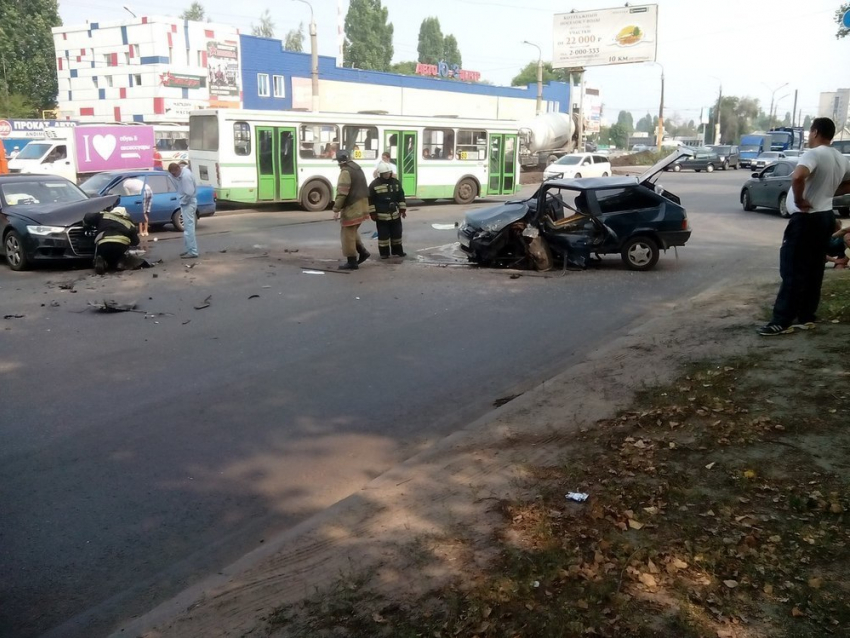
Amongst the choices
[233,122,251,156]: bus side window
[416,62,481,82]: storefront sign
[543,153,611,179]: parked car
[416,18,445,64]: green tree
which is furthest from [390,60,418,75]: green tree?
[233,122,251,156]: bus side window

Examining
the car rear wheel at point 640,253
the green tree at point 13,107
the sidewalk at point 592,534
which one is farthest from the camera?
the green tree at point 13,107

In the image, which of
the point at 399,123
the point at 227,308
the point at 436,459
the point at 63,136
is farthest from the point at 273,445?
the point at 63,136

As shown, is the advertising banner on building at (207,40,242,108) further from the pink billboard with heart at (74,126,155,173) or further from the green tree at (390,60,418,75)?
the green tree at (390,60,418,75)

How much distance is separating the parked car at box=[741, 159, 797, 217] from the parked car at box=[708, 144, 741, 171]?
3289 centimetres

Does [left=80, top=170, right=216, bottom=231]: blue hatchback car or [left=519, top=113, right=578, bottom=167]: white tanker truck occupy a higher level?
[left=519, top=113, right=578, bottom=167]: white tanker truck

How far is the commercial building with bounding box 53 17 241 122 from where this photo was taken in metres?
43.4

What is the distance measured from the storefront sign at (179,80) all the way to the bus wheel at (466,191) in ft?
83.5

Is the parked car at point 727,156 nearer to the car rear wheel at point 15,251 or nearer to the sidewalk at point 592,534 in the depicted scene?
the car rear wheel at point 15,251

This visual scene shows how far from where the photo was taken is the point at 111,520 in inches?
176

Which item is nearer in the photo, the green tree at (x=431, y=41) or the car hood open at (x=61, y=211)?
the car hood open at (x=61, y=211)

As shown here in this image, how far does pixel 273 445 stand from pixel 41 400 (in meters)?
2.29

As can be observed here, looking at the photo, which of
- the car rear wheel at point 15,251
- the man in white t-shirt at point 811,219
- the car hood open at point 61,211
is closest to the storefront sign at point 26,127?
the car hood open at point 61,211

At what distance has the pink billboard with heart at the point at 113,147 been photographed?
29.0 m

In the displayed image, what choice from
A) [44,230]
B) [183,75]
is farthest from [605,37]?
[44,230]
